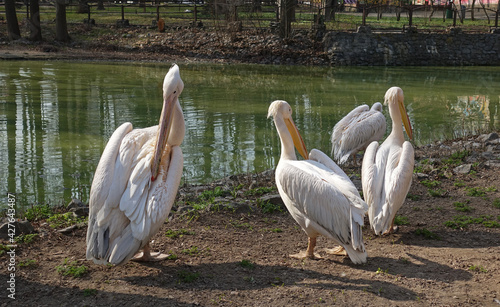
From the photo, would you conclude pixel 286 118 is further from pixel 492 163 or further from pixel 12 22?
pixel 12 22

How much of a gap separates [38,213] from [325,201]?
282 cm

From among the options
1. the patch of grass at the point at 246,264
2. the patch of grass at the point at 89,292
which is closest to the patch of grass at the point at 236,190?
the patch of grass at the point at 246,264

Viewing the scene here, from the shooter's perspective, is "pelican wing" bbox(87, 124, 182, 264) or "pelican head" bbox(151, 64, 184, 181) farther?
"pelican head" bbox(151, 64, 184, 181)

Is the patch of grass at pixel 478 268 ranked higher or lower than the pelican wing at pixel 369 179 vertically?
lower

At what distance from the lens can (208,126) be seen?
9.56 m

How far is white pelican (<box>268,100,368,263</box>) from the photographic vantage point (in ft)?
12.5

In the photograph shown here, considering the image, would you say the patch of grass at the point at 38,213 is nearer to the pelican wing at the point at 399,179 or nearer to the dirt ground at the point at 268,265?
the dirt ground at the point at 268,265

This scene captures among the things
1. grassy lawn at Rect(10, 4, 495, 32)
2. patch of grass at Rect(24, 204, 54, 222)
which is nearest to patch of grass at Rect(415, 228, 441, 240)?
patch of grass at Rect(24, 204, 54, 222)

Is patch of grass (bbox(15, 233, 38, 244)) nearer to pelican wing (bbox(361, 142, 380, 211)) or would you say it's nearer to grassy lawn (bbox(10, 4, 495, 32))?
pelican wing (bbox(361, 142, 380, 211))

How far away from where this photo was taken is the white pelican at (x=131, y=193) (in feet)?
11.3

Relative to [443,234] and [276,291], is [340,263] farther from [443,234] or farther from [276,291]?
[443,234]

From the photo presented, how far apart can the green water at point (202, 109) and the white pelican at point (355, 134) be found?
0.65 metres

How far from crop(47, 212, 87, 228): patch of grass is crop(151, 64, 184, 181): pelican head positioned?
1.40 m

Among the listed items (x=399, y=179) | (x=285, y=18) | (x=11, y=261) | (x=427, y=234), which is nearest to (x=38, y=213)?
(x=11, y=261)
